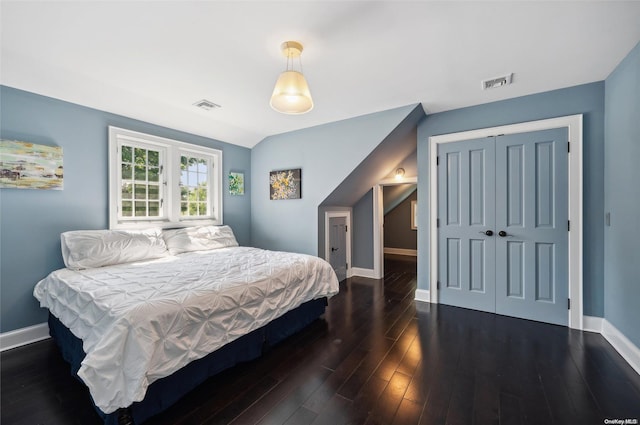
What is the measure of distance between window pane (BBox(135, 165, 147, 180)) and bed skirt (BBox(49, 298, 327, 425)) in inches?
68.6

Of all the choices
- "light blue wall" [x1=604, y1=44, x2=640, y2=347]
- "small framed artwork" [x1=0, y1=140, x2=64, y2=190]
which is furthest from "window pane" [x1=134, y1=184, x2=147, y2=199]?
"light blue wall" [x1=604, y1=44, x2=640, y2=347]

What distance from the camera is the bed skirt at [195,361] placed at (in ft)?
4.90

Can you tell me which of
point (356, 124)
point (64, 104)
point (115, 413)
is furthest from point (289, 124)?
point (115, 413)

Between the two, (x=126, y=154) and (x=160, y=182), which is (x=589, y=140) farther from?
(x=126, y=154)

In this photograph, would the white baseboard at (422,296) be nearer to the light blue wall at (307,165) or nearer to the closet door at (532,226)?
the closet door at (532,226)

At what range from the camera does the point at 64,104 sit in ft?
8.88

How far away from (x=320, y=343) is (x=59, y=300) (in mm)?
2195

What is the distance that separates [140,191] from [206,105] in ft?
4.69

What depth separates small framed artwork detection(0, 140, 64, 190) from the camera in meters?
2.35

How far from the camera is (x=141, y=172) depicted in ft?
11.2

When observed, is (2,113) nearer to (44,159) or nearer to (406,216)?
(44,159)

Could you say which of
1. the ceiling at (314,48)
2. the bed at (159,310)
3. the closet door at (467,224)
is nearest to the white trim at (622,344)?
the closet door at (467,224)

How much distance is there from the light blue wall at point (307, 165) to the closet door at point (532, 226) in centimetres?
136

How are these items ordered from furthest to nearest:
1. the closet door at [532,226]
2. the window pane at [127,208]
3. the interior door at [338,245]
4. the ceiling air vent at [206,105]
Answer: the interior door at [338,245]
the window pane at [127,208]
the ceiling air vent at [206,105]
the closet door at [532,226]
